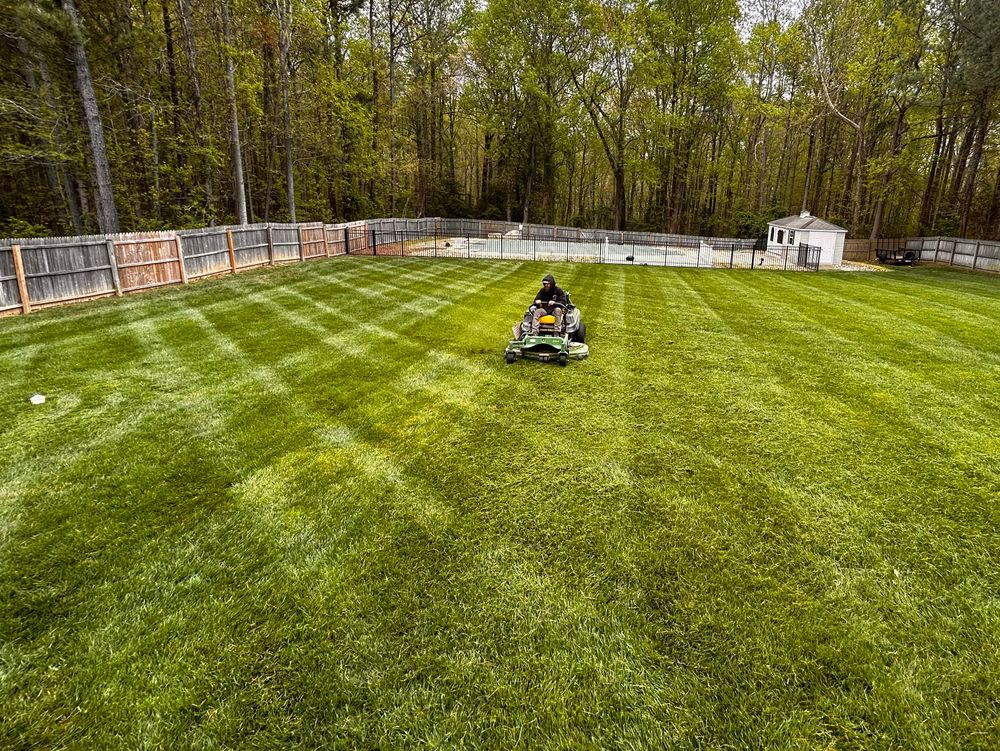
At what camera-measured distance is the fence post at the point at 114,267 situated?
12039mm

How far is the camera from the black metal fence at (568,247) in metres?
25.7

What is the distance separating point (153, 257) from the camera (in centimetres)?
1330

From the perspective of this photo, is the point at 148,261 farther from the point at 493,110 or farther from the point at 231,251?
the point at 493,110

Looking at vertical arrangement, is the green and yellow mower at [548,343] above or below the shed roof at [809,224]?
below

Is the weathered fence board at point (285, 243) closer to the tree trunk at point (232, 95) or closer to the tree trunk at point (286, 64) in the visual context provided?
the tree trunk at point (232, 95)

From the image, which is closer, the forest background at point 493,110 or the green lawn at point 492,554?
the green lawn at point 492,554

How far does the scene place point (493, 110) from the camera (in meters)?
41.2

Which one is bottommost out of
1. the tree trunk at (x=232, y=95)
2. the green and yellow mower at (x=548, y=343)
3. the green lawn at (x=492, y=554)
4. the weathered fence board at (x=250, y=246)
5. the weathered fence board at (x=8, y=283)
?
the green lawn at (x=492, y=554)

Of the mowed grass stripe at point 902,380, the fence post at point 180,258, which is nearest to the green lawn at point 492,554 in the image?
the mowed grass stripe at point 902,380

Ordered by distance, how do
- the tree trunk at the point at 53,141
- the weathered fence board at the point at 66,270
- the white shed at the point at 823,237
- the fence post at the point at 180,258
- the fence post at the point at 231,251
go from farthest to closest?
the white shed at the point at 823,237, the fence post at the point at 231,251, the tree trunk at the point at 53,141, the fence post at the point at 180,258, the weathered fence board at the point at 66,270

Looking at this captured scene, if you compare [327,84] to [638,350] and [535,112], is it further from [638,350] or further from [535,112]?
[638,350]

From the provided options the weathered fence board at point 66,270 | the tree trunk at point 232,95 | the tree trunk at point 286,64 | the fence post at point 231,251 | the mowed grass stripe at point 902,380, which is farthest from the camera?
the tree trunk at point 286,64

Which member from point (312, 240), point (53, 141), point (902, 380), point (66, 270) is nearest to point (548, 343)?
point (902, 380)

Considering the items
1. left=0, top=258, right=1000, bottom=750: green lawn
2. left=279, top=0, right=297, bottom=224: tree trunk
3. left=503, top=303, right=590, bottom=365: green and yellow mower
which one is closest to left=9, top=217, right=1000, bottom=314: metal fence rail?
left=279, top=0, right=297, bottom=224: tree trunk
